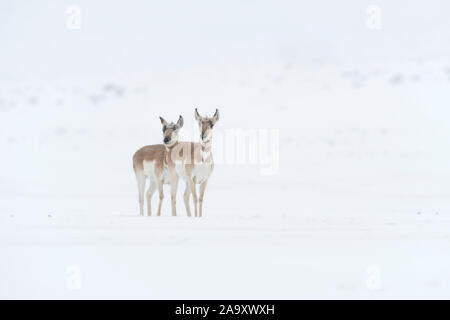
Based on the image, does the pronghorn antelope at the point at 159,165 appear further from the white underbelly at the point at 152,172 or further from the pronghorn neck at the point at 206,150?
the pronghorn neck at the point at 206,150

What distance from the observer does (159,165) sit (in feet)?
37.8

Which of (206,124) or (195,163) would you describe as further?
(195,163)

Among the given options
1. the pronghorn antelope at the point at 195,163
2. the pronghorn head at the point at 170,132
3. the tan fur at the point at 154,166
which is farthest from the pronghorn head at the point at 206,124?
the tan fur at the point at 154,166

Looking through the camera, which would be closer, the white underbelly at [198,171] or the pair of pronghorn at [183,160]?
the pair of pronghorn at [183,160]

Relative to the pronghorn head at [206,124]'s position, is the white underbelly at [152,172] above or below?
below

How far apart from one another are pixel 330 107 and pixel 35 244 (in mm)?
24719

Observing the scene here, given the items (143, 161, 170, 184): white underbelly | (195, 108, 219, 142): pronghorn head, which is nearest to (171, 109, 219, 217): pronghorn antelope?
(195, 108, 219, 142): pronghorn head

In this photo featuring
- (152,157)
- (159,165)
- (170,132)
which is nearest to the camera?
(170,132)

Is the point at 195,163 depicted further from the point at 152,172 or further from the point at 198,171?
the point at 152,172

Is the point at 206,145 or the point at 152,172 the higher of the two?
the point at 206,145

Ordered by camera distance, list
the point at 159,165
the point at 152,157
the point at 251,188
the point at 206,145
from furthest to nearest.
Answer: the point at 251,188 < the point at 152,157 < the point at 159,165 < the point at 206,145

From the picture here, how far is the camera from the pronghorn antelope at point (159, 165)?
36.2 ft

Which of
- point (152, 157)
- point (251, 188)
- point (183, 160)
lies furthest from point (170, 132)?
point (251, 188)

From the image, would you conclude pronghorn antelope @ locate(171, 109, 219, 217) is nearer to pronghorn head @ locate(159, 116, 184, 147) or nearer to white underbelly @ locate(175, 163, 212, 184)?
white underbelly @ locate(175, 163, 212, 184)
